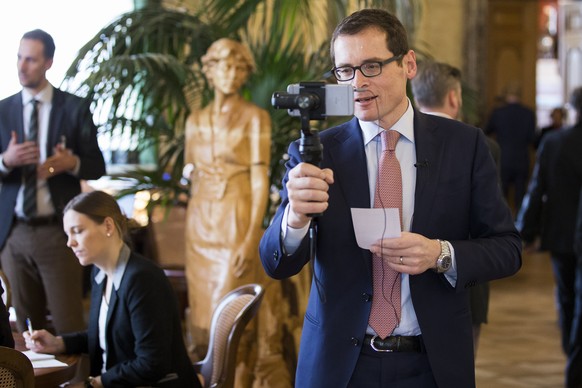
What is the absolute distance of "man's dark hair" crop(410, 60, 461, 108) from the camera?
4312mm

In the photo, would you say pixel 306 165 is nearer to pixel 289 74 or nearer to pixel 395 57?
pixel 395 57

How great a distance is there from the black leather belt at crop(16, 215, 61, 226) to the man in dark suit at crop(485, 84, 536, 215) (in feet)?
29.3

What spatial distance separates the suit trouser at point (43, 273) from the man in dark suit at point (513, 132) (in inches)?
352

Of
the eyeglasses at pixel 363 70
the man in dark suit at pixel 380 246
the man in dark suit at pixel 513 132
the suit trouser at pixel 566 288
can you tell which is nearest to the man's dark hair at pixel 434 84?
the man in dark suit at pixel 380 246

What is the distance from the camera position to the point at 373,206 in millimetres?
2607

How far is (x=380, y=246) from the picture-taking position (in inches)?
96.0

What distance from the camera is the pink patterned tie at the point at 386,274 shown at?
2555 millimetres

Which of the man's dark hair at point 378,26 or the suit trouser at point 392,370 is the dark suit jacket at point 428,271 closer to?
the suit trouser at point 392,370

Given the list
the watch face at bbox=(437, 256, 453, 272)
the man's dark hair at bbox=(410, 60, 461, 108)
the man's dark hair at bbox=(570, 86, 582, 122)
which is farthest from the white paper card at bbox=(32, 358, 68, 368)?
the man's dark hair at bbox=(570, 86, 582, 122)

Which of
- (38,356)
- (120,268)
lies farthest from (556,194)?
(38,356)

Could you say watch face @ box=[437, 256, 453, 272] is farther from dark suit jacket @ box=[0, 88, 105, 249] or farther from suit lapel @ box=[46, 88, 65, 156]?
suit lapel @ box=[46, 88, 65, 156]

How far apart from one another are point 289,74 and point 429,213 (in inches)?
168

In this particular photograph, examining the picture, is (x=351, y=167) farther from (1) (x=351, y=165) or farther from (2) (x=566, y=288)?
(2) (x=566, y=288)

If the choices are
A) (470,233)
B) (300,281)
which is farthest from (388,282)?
(300,281)
